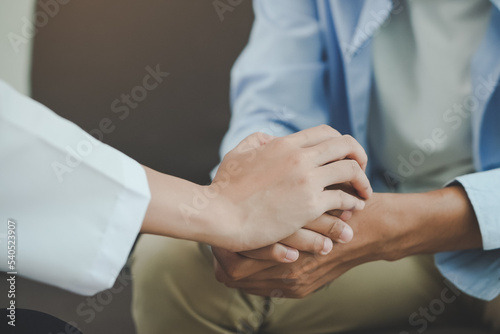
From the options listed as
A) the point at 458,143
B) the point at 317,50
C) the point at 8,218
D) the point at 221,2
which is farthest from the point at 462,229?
the point at 221,2

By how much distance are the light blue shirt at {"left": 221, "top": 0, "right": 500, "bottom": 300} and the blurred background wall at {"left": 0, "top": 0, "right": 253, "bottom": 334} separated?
0.15m

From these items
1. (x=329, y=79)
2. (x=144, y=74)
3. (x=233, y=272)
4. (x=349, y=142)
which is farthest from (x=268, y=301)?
(x=144, y=74)

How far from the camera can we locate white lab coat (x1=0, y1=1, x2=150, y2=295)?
0.40 meters

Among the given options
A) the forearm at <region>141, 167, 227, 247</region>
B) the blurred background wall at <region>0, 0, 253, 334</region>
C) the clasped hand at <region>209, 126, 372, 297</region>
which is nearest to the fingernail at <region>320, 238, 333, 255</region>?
the clasped hand at <region>209, 126, 372, 297</region>

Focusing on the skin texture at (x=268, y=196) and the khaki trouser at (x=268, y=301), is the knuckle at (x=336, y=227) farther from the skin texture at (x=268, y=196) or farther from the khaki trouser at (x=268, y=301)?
the khaki trouser at (x=268, y=301)

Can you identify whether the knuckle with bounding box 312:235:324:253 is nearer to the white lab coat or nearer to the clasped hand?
the clasped hand

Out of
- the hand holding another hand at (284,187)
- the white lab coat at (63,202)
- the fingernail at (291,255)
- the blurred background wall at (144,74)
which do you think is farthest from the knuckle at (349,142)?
the blurred background wall at (144,74)

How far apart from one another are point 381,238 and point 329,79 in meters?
0.29

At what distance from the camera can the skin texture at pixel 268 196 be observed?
47 centimetres

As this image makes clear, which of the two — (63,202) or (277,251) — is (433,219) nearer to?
(277,251)

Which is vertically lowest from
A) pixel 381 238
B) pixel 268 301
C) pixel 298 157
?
pixel 268 301

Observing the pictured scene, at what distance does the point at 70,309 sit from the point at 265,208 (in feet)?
1.52

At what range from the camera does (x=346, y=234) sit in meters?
0.55

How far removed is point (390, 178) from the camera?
741 millimetres
